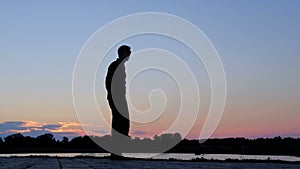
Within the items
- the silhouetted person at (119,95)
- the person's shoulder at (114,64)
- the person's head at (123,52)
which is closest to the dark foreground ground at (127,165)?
the silhouetted person at (119,95)

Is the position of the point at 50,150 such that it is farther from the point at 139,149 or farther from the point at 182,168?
the point at 182,168

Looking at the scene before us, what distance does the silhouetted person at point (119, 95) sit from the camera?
13789 mm

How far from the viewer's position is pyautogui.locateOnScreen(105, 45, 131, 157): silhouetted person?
1379cm

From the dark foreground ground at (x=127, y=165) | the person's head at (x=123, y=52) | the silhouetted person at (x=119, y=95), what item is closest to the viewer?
the dark foreground ground at (x=127, y=165)

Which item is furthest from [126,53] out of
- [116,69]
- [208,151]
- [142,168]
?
[208,151]

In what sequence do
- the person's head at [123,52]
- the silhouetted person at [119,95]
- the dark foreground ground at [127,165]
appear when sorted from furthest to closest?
the person's head at [123,52] → the silhouetted person at [119,95] → the dark foreground ground at [127,165]

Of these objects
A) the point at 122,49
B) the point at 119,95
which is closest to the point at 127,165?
the point at 119,95

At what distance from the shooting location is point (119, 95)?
1380cm

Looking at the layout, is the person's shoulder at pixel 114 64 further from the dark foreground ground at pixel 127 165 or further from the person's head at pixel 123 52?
the dark foreground ground at pixel 127 165

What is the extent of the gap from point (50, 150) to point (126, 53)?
17.2 metres

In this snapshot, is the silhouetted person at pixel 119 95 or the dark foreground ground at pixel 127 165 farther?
the silhouetted person at pixel 119 95

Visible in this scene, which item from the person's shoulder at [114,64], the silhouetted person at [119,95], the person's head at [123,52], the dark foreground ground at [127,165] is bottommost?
the dark foreground ground at [127,165]

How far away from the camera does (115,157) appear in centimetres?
1301

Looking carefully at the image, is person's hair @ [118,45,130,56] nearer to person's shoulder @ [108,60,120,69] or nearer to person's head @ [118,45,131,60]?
person's head @ [118,45,131,60]
